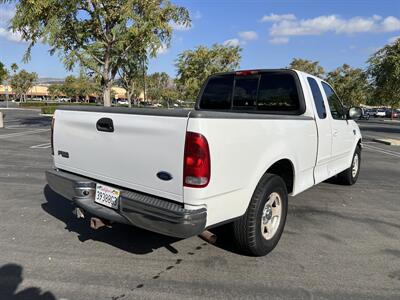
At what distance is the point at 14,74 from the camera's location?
81188mm

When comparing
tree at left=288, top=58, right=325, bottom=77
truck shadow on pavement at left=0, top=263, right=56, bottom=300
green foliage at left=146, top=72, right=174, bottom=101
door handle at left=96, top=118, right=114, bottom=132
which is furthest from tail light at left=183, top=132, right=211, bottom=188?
green foliage at left=146, top=72, right=174, bottom=101

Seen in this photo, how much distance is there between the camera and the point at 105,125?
3.64 metres

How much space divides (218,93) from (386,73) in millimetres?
18440

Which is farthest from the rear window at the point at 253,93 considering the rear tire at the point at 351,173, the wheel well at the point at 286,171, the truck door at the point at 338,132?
the rear tire at the point at 351,173

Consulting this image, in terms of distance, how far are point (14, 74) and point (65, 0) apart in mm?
78054

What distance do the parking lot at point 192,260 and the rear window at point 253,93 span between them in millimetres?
1678

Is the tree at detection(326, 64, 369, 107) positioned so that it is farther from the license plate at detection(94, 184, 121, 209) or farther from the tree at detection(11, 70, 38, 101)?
the tree at detection(11, 70, 38, 101)

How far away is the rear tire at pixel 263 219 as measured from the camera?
143 inches

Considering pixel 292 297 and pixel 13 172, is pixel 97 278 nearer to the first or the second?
pixel 292 297

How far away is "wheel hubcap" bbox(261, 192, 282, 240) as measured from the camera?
396 centimetres

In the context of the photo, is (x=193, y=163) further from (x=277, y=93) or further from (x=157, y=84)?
(x=157, y=84)

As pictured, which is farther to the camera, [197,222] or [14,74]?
[14,74]

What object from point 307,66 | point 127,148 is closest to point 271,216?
point 127,148

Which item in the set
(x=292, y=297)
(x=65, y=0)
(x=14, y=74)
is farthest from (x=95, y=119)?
(x=14, y=74)
